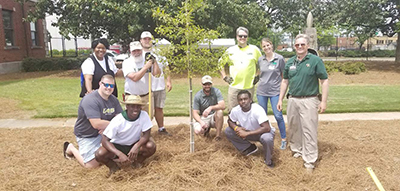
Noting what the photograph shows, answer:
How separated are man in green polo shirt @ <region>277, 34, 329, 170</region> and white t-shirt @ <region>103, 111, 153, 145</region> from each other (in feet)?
6.80

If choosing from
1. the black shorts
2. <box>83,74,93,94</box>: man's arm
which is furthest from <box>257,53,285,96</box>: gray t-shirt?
<box>83,74,93,94</box>: man's arm

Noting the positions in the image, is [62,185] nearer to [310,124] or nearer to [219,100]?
[219,100]

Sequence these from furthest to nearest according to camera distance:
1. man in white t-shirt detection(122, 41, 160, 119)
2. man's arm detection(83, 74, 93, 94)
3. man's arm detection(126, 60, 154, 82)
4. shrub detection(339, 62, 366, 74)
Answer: shrub detection(339, 62, 366, 74)
man in white t-shirt detection(122, 41, 160, 119)
man's arm detection(126, 60, 154, 82)
man's arm detection(83, 74, 93, 94)

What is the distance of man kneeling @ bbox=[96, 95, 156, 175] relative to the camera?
13.0 ft

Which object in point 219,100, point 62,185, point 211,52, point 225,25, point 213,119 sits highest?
point 225,25

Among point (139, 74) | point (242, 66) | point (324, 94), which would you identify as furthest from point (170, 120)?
point (324, 94)

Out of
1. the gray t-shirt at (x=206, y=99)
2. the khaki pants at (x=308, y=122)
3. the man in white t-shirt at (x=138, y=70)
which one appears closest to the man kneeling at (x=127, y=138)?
the man in white t-shirt at (x=138, y=70)

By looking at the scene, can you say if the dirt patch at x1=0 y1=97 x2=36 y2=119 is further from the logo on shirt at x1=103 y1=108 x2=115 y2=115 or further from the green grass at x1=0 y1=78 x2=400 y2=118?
the logo on shirt at x1=103 y1=108 x2=115 y2=115

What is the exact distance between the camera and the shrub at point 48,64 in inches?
754

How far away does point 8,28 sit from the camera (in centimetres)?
1867

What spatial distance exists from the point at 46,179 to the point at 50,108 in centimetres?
505

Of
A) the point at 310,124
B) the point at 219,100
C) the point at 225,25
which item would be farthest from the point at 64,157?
the point at 225,25

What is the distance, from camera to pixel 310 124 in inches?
173

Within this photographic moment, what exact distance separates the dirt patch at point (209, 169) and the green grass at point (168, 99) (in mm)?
2474
